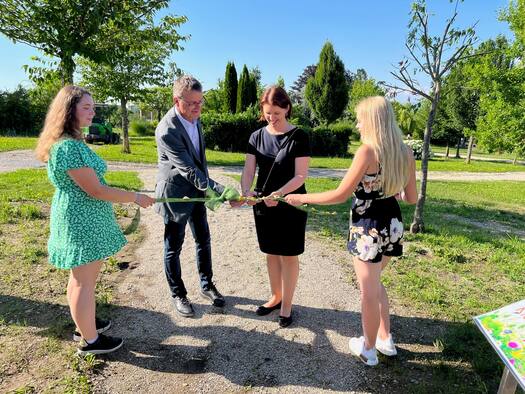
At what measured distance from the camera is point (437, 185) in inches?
530

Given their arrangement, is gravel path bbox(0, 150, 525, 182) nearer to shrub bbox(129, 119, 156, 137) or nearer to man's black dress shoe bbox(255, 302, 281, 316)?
man's black dress shoe bbox(255, 302, 281, 316)

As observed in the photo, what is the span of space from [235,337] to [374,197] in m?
1.69

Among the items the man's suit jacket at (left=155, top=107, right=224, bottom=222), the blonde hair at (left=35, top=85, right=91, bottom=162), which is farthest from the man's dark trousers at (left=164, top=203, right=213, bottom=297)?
the blonde hair at (left=35, top=85, right=91, bottom=162)

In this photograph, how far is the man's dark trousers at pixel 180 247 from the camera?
3445 millimetres

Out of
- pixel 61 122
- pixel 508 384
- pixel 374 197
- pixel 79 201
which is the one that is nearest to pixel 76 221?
pixel 79 201

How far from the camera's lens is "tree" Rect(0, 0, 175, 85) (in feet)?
22.4

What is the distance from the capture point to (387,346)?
3096 millimetres

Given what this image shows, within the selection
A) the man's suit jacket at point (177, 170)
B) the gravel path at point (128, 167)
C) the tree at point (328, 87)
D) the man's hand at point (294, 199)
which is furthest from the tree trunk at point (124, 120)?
the tree at point (328, 87)

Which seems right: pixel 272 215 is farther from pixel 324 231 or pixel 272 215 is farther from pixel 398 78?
pixel 398 78

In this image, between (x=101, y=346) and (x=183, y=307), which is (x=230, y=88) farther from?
(x=101, y=346)

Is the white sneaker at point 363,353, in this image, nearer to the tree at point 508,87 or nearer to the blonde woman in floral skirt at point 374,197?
the blonde woman in floral skirt at point 374,197

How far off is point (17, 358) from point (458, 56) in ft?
21.5

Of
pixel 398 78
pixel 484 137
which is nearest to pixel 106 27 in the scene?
pixel 398 78

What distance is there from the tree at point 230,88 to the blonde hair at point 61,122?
94.0 feet
